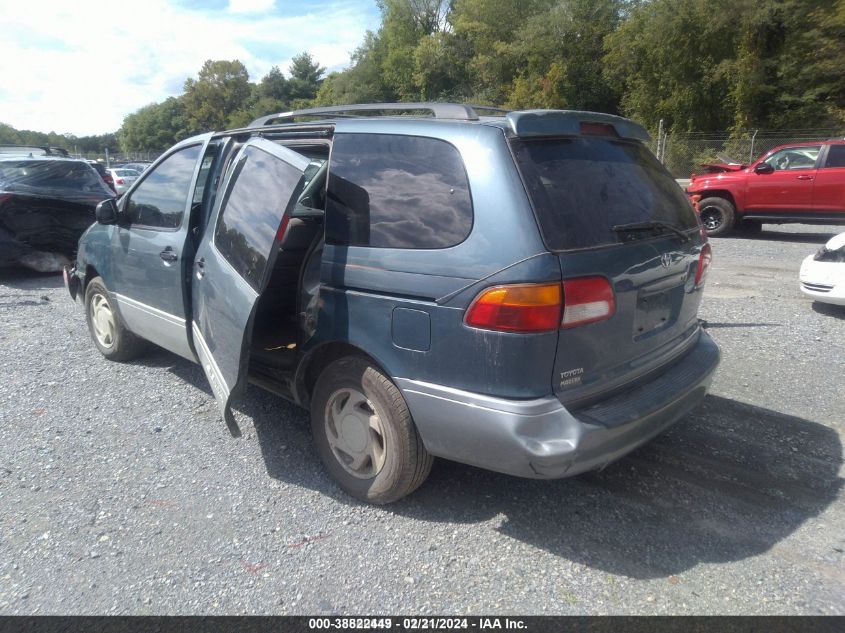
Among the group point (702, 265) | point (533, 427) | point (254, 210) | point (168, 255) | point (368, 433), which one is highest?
point (254, 210)

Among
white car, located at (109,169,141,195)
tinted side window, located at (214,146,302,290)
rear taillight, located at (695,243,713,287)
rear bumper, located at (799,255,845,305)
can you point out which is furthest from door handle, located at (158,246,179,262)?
white car, located at (109,169,141,195)

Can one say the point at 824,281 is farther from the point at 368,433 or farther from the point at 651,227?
the point at 368,433

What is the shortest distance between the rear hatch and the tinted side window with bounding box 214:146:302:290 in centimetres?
116

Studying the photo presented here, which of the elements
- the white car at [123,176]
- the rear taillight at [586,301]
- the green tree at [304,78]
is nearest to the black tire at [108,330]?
the rear taillight at [586,301]

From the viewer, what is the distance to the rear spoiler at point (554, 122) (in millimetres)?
2854

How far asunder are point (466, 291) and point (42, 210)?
8.26m

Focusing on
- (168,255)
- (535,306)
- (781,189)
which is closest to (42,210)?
(168,255)

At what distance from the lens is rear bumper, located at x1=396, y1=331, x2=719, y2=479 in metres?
2.62

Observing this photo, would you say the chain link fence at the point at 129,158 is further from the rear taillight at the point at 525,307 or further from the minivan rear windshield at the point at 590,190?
the rear taillight at the point at 525,307

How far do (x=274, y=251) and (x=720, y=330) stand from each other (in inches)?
185

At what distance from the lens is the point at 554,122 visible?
2969 mm

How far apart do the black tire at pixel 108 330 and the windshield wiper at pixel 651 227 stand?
13.0ft

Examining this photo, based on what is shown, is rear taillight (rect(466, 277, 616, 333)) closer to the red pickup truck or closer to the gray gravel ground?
the gray gravel ground

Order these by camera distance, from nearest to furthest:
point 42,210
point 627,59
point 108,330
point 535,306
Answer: point 535,306 → point 108,330 → point 42,210 → point 627,59
